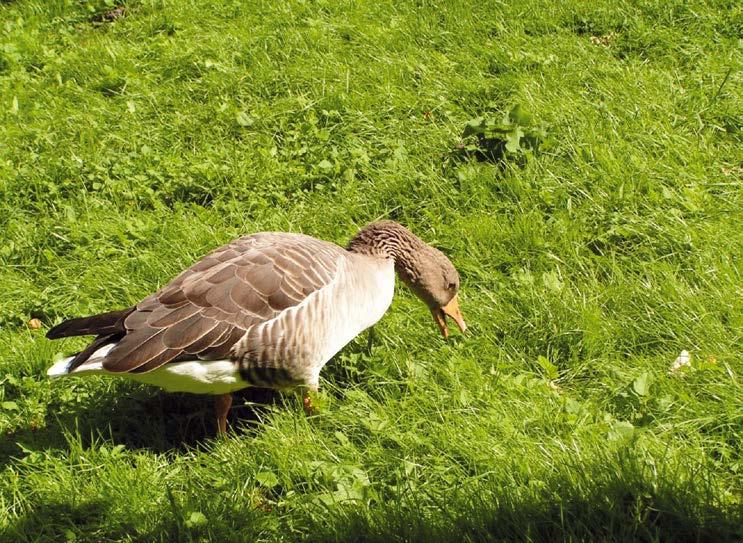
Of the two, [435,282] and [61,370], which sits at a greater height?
[61,370]

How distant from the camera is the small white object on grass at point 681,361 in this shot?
3641mm

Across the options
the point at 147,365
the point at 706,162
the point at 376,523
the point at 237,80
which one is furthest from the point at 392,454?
the point at 237,80

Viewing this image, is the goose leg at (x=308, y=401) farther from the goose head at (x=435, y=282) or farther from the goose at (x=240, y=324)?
the goose head at (x=435, y=282)

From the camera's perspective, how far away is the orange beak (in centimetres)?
405

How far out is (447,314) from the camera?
4.09 metres

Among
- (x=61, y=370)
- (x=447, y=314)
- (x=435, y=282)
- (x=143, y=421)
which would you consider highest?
(x=61, y=370)

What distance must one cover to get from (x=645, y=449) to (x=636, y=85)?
3.36 m

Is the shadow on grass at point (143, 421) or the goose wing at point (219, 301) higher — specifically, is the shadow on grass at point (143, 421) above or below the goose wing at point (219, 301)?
below

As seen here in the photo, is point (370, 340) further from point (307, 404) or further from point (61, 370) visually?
point (61, 370)

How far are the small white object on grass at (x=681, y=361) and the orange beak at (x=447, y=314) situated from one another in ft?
3.36

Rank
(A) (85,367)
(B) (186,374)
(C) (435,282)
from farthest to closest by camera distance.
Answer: (C) (435,282), (B) (186,374), (A) (85,367)

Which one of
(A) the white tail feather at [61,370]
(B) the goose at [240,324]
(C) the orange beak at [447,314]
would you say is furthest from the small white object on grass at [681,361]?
(A) the white tail feather at [61,370]

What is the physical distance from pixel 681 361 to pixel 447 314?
1162 mm

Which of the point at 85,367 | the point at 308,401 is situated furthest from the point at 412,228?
the point at 85,367
